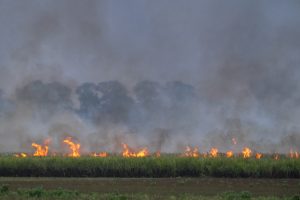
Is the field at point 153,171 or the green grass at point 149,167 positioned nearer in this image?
the field at point 153,171

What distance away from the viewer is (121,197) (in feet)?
68.3

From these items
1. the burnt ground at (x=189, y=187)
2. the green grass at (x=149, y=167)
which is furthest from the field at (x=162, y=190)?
the green grass at (x=149, y=167)

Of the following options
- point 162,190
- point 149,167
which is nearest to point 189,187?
point 162,190

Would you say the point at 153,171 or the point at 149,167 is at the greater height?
the point at 149,167

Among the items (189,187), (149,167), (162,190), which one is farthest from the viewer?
(149,167)

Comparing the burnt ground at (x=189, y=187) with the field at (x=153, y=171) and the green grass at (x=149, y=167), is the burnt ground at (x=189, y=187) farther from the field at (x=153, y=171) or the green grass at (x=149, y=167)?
the green grass at (x=149, y=167)

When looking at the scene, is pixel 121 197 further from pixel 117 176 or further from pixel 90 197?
pixel 117 176

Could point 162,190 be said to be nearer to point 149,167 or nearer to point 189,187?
point 189,187

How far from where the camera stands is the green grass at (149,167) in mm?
36781

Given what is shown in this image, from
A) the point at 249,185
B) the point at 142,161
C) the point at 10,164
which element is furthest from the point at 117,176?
the point at 249,185

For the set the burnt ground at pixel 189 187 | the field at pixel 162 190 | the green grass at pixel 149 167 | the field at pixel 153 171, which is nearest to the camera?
the field at pixel 162 190

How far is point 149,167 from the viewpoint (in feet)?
125

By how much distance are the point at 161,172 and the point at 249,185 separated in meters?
9.92

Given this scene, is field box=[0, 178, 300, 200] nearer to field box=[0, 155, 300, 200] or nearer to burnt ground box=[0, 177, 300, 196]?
burnt ground box=[0, 177, 300, 196]
